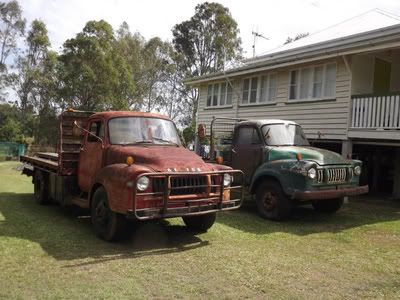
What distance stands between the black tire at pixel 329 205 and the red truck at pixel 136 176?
3.36 meters

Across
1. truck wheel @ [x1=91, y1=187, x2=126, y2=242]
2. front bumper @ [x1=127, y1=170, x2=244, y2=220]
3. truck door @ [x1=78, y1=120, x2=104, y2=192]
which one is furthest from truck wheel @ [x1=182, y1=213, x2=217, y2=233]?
truck door @ [x1=78, y1=120, x2=104, y2=192]

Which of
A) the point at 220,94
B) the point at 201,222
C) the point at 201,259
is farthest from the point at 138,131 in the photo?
the point at 220,94

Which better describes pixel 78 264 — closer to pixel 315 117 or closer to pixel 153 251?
pixel 153 251

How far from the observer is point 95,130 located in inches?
325

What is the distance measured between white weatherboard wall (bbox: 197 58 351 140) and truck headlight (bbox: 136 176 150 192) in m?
8.57

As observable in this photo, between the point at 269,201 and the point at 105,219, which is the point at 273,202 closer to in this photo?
the point at 269,201

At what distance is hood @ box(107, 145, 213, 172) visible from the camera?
678 cm

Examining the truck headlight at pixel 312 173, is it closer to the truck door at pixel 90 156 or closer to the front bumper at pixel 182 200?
the front bumper at pixel 182 200

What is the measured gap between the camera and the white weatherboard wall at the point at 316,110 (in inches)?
546

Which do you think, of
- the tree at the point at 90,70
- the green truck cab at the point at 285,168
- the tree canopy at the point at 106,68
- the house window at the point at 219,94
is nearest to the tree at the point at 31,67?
the tree canopy at the point at 106,68

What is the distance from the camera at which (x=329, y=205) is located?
33.9 ft

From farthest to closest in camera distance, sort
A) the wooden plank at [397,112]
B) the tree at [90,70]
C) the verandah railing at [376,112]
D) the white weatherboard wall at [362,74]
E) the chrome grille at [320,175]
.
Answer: the tree at [90,70]
the white weatherboard wall at [362,74]
the verandah railing at [376,112]
the wooden plank at [397,112]
the chrome grille at [320,175]

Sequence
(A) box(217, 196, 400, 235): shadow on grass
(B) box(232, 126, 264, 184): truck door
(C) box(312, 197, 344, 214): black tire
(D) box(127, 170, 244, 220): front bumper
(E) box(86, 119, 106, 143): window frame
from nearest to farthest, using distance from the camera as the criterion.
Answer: (D) box(127, 170, 244, 220): front bumper < (E) box(86, 119, 106, 143): window frame < (A) box(217, 196, 400, 235): shadow on grass < (B) box(232, 126, 264, 184): truck door < (C) box(312, 197, 344, 214): black tire

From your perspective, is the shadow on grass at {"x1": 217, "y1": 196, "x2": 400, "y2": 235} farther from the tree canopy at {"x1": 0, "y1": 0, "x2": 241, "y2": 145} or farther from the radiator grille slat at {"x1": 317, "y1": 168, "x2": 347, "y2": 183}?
the tree canopy at {"x1": 0, "y1": 0, "x2": 241, "y2": 145}
